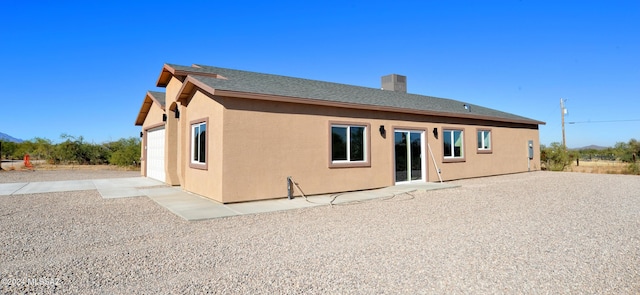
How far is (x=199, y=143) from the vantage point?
9.75 metres

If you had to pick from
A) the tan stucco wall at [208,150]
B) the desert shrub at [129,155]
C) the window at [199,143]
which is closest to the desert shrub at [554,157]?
the tan stucco wall at [208,150]

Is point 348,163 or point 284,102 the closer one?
point 284,102

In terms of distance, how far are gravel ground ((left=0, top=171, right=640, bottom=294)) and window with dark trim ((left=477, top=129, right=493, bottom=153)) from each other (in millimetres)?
7029

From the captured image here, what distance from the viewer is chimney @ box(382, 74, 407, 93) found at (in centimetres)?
1738

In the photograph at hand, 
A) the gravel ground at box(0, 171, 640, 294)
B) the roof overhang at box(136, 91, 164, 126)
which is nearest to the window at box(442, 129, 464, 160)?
the gravel ground at box(0, 171, 640, 294)

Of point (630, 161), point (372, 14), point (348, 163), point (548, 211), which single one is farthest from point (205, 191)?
point (630, 161)

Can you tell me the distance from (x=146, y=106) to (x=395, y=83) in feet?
42.5

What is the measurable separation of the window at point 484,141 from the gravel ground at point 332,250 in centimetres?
703

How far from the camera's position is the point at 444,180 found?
12719 mm

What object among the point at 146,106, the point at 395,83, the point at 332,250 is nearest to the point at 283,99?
the point at 332,250

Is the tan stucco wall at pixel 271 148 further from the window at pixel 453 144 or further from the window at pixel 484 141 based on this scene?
the window at pixel 484 141

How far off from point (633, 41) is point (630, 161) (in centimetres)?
952

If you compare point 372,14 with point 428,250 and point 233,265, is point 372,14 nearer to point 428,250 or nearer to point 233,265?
point 428,250

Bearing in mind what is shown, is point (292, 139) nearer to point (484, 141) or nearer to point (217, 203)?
point (217, 203)
